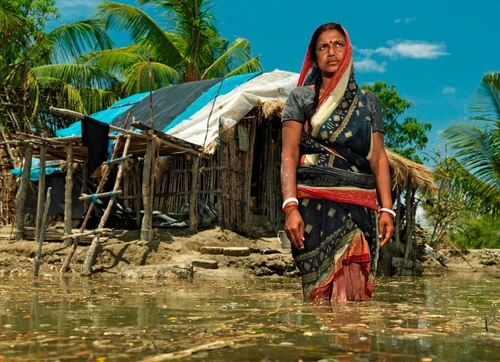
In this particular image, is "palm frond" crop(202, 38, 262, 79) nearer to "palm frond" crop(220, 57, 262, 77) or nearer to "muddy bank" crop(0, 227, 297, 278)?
"palm frond" crop(220, 57, 262, 77)

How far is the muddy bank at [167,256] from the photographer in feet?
33.6

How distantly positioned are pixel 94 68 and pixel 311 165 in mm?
19076

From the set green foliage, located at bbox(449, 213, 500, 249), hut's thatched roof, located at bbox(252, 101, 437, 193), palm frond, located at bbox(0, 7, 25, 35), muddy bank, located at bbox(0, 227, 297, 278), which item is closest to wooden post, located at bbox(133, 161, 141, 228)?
muddy bank, located at bbox(0, 227, 297, 278)

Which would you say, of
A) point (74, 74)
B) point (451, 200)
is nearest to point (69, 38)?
point (74, 74)

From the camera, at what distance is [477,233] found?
25062 mm

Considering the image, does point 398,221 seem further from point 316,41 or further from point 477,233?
point 477,233

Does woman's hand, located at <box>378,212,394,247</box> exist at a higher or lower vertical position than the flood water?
higher

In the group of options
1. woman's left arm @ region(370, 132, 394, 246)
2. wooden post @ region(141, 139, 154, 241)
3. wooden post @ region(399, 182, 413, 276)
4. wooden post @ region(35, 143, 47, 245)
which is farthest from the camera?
wooden post @ region(399, 182, 413, 276)

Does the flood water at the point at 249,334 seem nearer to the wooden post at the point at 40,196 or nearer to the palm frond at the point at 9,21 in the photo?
the wooden post at the point at 40,196

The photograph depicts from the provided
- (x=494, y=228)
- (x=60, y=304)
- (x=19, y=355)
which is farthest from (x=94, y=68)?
(x=19, y=355)

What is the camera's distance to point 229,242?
12.2 metres

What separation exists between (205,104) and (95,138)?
11.3 ft

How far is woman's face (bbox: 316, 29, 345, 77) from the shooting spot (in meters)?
4.15

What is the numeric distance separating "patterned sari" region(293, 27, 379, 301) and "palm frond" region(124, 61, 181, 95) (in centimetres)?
1722
